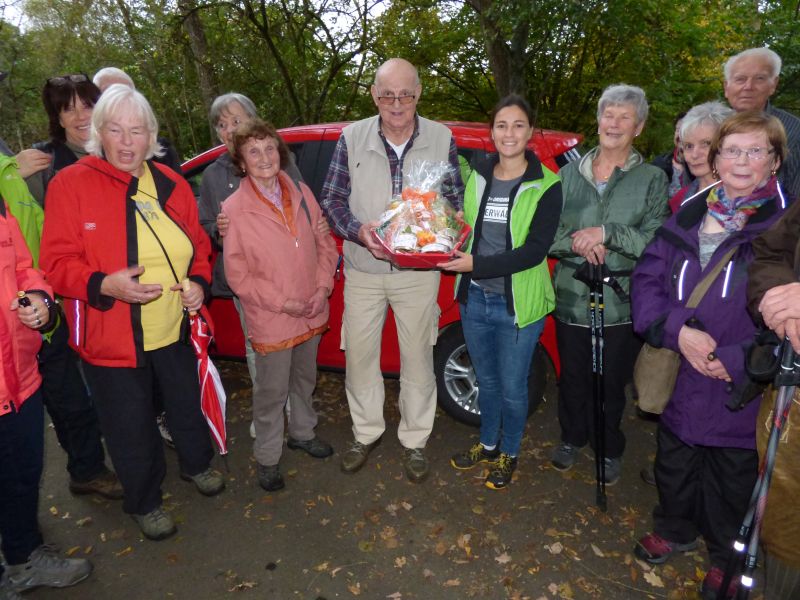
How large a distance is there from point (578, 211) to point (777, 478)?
60.2 inches

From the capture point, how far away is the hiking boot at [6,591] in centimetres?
255

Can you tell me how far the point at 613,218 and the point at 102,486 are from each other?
3353 millimetres

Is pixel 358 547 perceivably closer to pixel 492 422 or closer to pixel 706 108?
pixel 492 422

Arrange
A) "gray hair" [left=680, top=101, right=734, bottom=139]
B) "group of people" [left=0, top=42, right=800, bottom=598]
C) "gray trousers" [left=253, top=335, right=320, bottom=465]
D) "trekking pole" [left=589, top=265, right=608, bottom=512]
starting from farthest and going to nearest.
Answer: "gray trousers" [left=253, top=335, right=320, bottom=465]
"gray hair" [left=680, top=101, right=734, bottom=139]
"trekking pole" [left=589, top=265, right=608, bottom=512]
"group of people" [left=0, top=42, right=800, bottom=598]

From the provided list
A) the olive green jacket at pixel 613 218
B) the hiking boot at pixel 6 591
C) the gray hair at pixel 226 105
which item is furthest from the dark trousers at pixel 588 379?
the hiking boot at pixel 6 591

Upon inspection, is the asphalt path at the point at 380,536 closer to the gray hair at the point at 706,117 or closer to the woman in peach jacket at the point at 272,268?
the woman in peach jacket at the point at 272,268

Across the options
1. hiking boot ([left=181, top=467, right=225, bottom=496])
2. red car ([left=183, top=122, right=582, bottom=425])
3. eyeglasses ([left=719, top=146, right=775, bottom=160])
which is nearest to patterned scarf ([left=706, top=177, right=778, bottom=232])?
eyeglasses ([left=719, top=146, right=775, bottom=160])

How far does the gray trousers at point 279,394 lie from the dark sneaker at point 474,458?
3.35 ft

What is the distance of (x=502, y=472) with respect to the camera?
3396mm

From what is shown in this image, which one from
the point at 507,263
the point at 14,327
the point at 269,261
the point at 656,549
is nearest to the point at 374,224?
the point at 269,261

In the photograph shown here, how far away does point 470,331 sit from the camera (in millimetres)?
3223

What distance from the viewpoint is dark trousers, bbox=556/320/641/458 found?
3131 mm

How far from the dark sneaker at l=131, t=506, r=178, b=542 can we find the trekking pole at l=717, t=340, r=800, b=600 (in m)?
2.73

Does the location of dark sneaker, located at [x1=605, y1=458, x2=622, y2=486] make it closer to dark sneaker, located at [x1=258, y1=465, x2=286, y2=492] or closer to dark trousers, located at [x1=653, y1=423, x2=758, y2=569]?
dark trousers, located at [x1=653, y1=423, x2=758, y2=569]
